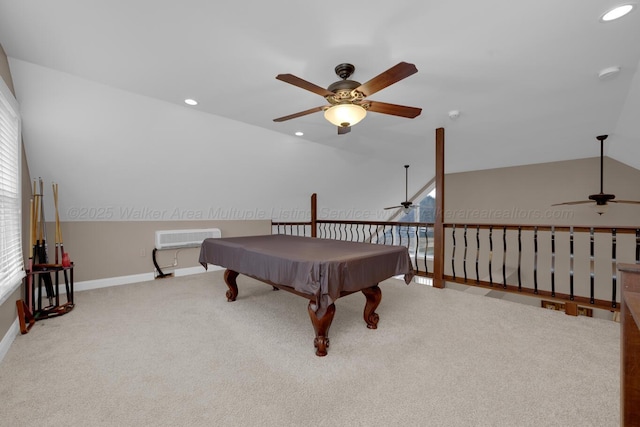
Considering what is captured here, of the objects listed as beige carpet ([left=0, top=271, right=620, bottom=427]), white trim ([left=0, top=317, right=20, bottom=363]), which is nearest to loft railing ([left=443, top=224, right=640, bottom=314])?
beige carpet ([left=0, top=271, right=620, bottom=427])

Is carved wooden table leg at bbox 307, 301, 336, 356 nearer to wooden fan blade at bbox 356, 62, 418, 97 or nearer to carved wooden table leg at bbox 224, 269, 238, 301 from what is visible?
carved wooden table leg at bbox 224, 269, 238, 301

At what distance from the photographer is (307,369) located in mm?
1851

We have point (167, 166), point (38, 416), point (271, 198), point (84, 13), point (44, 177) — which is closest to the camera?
point (38, 416)

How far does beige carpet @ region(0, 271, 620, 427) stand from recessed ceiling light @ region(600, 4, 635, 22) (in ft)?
7.79

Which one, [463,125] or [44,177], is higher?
[463,125]

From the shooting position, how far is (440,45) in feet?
6.94

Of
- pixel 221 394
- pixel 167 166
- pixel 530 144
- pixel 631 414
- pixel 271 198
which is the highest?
pixel 530 144

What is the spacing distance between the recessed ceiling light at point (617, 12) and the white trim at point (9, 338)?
4.87m

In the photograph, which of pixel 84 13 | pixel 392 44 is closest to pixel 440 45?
pixel 392 44

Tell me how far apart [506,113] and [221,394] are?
4.34m

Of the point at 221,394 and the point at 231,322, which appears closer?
the point at 221,394

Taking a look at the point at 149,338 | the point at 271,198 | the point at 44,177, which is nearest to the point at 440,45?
the point at 149,338

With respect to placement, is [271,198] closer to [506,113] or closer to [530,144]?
[506,113]

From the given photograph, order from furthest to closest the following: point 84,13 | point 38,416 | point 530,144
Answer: point 530,144
point 84,13
point 38,416
